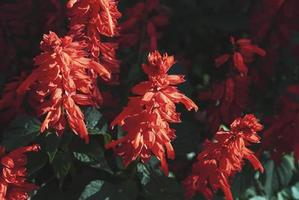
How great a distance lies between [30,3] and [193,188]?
0.99 metres

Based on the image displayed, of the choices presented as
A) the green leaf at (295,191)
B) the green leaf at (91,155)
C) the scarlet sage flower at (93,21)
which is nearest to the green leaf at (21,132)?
the green leaf at (91,155)

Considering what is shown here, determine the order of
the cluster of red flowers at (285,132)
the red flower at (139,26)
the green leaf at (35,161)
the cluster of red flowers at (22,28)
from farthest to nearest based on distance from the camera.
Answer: the cluster of red flowers at (22,28) < the red flower at (139,26) < the cluster of red flowers at (285,132) < the green leaf at (35,161)

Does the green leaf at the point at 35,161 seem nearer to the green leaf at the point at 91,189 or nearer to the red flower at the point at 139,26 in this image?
the green leaf at the point at 91,189

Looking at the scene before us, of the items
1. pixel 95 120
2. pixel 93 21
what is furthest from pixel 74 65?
Result: pixel 95 120

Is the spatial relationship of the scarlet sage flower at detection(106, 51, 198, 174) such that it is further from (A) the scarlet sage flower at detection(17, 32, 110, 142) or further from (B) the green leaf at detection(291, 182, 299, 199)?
(B) the green leaf at detection(291, 182, 299, 199)

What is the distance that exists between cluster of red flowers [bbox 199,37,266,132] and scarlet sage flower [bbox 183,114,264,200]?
0.32m

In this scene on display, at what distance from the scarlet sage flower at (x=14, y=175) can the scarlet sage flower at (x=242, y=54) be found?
75cm

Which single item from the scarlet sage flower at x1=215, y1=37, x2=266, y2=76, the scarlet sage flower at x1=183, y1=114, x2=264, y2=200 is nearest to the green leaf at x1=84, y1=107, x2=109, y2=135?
the scarlet sage flower at x1=183, y1=114, x2=264, y2=200

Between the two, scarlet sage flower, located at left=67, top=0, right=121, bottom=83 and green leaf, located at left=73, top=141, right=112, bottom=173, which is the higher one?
scarlet sage flower, located at left=67, top=0, right=121, bottom=83

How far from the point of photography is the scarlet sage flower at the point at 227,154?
6.76 feet

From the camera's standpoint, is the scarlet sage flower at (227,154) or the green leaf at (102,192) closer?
the scarlet sage flower at (227,154)

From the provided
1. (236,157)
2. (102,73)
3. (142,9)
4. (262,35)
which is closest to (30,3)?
(142,9)

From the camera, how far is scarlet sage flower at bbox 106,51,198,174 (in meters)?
2.01

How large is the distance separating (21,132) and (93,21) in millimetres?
465
